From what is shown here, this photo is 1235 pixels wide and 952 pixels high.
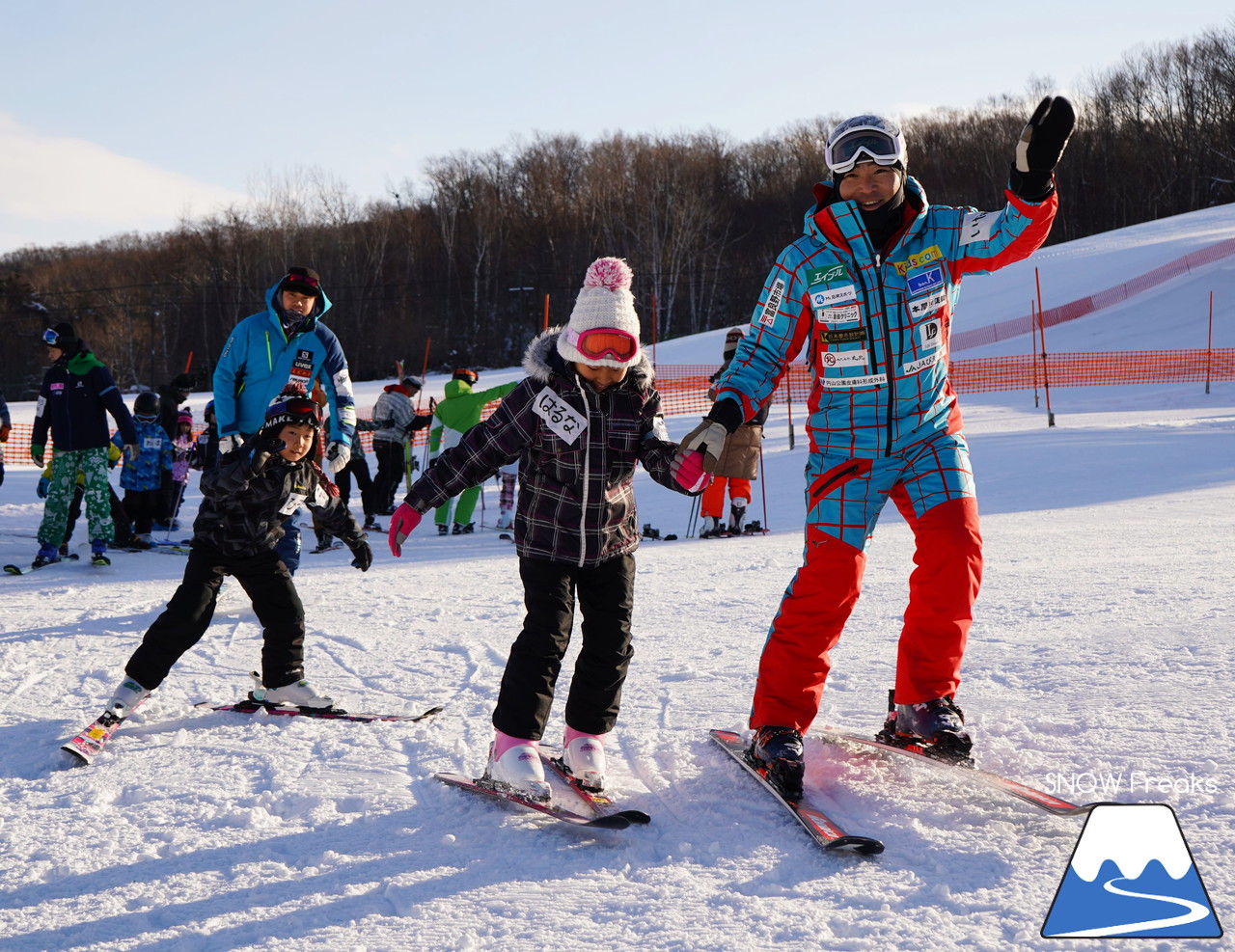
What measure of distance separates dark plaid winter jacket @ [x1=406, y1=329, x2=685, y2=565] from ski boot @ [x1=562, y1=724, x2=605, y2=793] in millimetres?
534

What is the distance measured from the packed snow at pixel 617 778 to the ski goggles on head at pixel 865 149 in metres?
1.78

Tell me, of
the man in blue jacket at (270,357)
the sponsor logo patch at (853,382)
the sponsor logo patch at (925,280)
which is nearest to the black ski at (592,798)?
the sponsor logo patch at (853,382)

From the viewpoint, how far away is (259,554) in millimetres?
3908

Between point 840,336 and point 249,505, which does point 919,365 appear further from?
point 249,505

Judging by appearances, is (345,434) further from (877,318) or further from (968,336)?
(968,336)

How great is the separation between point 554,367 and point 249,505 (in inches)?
58.2

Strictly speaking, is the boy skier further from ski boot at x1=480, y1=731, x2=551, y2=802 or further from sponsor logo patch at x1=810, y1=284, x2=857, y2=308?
sponsor logo patch at x1=810, y1=284, x2=857, y2=308

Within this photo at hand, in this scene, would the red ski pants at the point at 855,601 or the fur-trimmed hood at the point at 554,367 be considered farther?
the fur-trimmed hood at the point at 554,367

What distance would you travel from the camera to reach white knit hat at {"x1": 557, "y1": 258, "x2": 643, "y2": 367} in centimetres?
302

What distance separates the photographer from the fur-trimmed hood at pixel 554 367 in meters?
3.09

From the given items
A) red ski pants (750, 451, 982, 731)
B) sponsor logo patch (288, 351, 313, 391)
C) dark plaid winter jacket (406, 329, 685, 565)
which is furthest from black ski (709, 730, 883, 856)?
sponsor logo patch (288, 351, 313, 391)

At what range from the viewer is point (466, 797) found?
3072mm

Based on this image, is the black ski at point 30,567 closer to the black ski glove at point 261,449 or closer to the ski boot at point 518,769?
the black ski glove at point 261,449

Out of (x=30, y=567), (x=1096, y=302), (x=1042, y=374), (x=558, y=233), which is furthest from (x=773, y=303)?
(x=558, y=233)
